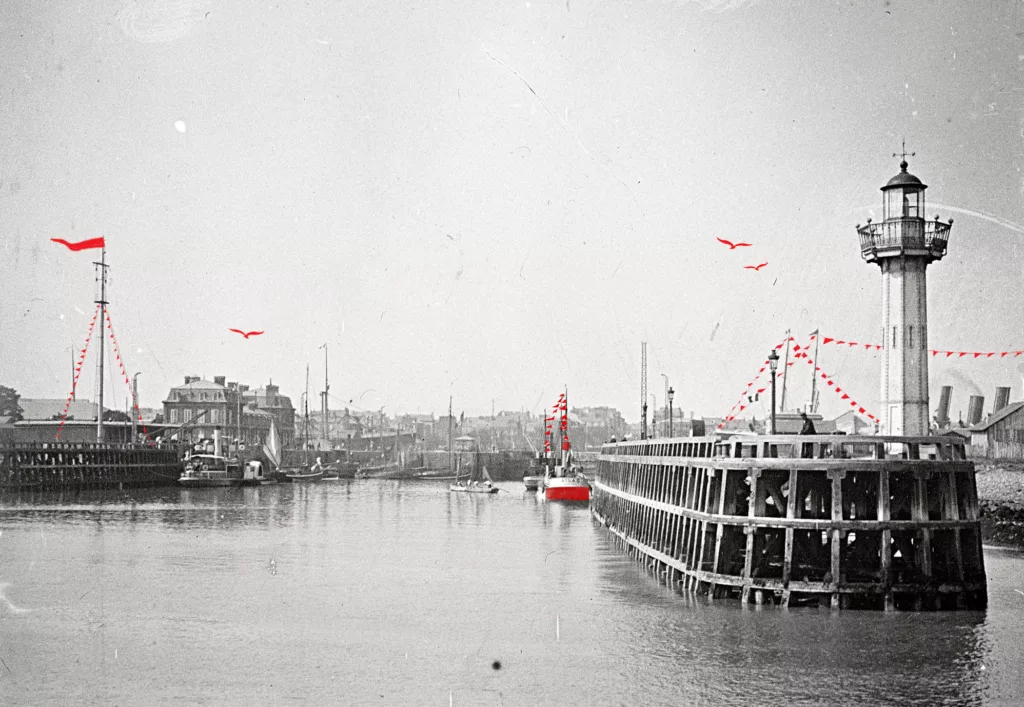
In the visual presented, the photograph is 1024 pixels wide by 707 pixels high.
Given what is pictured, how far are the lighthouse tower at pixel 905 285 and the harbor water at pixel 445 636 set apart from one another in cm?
726

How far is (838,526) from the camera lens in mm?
29312

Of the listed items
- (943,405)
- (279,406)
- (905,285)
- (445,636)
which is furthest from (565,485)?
(279,406)

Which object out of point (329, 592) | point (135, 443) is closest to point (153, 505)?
point (135, 443)

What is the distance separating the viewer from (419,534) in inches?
2450

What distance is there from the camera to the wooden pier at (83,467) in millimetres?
100875

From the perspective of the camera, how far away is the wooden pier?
101 meters

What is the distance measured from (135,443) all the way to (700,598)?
336 ft

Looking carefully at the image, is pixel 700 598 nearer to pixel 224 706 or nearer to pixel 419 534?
pixel 224 706

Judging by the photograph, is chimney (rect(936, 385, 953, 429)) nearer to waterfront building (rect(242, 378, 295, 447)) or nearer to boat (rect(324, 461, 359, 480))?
boat (rect(324, 461, 359, 480))

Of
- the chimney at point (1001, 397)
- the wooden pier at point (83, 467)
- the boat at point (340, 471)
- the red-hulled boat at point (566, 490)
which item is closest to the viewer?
the chimney at point (1001, 397)

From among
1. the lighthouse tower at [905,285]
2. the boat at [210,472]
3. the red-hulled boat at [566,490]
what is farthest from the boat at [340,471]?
the lighthouse tower at [905,285]

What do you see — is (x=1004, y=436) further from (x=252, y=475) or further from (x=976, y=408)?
(x=252, y=475)

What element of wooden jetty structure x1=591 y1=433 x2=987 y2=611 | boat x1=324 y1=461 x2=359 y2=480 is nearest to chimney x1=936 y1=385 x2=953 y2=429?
wooden jetty structure x1=591 y1=433 x2=987 y2=611

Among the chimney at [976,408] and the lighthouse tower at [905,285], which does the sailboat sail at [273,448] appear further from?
the lighthouse tower at [905,285]
